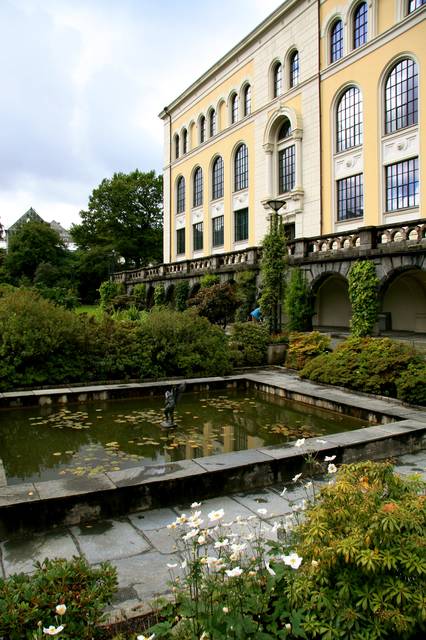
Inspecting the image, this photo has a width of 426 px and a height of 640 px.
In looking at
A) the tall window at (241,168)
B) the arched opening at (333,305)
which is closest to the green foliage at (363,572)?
the arched opening at (333,305)

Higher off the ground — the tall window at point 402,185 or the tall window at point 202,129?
the tall window at point 202,129

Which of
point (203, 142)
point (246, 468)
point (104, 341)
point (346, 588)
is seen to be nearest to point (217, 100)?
point (203, 142)

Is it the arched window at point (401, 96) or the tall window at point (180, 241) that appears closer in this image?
the arched window at point (401, 96)

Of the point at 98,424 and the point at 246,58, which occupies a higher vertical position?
the point at 246,58

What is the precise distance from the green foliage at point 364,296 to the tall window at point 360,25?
13.0m

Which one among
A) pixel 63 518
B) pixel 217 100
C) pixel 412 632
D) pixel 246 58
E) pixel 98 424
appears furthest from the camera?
pixel 217 100

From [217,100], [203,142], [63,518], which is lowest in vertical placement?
[63,518]

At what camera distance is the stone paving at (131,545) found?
140 inches

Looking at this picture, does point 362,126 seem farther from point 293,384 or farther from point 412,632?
point 412,632

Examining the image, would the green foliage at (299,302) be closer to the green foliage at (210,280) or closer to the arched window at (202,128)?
the green foliage at (210,280)

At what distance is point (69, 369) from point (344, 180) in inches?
766

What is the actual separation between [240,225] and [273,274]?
57.1 ft

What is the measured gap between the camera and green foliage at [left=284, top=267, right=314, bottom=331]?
2220cm

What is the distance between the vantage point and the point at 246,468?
18.2 ft
